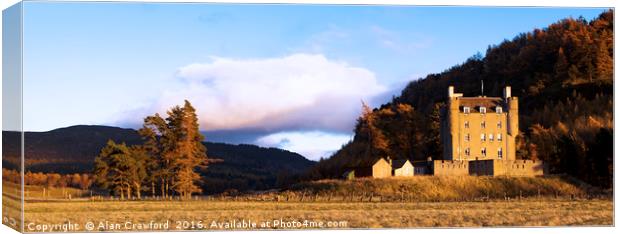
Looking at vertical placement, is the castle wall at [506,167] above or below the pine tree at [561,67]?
below

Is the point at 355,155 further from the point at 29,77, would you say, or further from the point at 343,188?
the point at 29,77

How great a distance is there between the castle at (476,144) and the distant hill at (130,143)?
6346mm

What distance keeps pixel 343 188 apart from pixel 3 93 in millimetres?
17116

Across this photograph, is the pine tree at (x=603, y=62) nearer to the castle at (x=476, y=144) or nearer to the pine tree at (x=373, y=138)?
the castle at (x=476, y=144)

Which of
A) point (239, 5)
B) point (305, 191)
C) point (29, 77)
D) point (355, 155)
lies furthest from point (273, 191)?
point (29, 77)

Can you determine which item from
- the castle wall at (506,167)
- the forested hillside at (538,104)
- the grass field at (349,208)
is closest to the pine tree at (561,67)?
the forested hillside at (538,104)

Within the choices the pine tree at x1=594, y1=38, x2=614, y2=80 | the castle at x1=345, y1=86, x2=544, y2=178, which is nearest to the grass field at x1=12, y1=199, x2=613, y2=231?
the pine tree at x1=594, y1=38, x2=614, y2=80

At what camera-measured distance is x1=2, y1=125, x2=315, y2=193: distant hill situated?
3572cm

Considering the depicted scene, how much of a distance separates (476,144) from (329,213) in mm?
15485

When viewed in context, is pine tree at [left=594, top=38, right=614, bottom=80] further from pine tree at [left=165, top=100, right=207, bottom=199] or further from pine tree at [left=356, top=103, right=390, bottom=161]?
pine tree at [left=165, top=100, right=207, bottom=199]

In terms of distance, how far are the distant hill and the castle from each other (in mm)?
6346

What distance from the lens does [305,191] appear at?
156 ft

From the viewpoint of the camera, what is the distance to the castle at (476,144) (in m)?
51.1

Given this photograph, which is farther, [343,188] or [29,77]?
[343,188]
